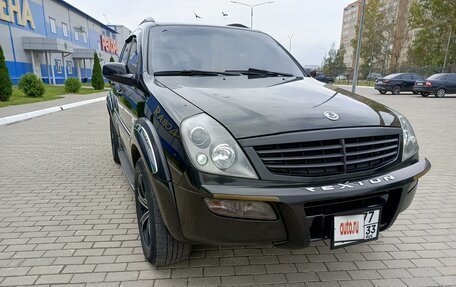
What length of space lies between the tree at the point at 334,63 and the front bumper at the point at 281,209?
5713cm

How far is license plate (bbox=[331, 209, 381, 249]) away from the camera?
1.87 metres

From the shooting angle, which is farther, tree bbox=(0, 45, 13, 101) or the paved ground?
tree bbox=(0, 45, 13, 101)

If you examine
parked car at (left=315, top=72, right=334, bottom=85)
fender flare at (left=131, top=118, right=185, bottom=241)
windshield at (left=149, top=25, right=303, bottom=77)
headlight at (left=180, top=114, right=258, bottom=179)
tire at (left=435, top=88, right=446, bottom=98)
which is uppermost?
windshield at (left=149, top=25, right=303, bottom=77)

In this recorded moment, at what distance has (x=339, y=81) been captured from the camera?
51875 mm

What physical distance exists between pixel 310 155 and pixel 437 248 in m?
1.82

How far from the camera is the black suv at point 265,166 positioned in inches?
67.7

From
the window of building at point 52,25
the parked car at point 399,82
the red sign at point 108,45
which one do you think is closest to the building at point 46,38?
the window of building at point 52,25

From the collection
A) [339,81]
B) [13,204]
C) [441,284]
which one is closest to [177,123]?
[441,284]

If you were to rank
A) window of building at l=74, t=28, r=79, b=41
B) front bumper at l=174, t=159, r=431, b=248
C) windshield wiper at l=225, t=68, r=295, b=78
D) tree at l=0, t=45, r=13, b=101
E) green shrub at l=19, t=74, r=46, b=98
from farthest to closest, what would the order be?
window of building at l=74, t=28, r=79, b=41
green shrub at l=19, t=74, r=46, b=98
tree at l=0, t=45, r=13, b=101
windshield wiper at l=225, t=68, r=295, b=78
front bumper at l=174, t=159, r=431, b=248

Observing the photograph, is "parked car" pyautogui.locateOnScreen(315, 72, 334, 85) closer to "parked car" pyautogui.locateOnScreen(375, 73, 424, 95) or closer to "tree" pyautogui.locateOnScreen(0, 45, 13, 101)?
"tree" pyautogui.locateOnScreen(0, 45, 13, 101)

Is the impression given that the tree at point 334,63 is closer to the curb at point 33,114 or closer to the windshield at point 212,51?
the curb at point 33,114

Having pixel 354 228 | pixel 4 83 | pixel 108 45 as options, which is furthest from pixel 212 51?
pixel 108 45

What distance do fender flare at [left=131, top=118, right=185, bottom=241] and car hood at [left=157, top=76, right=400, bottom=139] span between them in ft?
1.16

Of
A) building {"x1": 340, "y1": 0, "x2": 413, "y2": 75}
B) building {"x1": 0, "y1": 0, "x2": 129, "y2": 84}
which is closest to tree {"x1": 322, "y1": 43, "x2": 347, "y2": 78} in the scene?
building {"x1": 340, "y1": 0, "x2": 413, "y2": 75}
